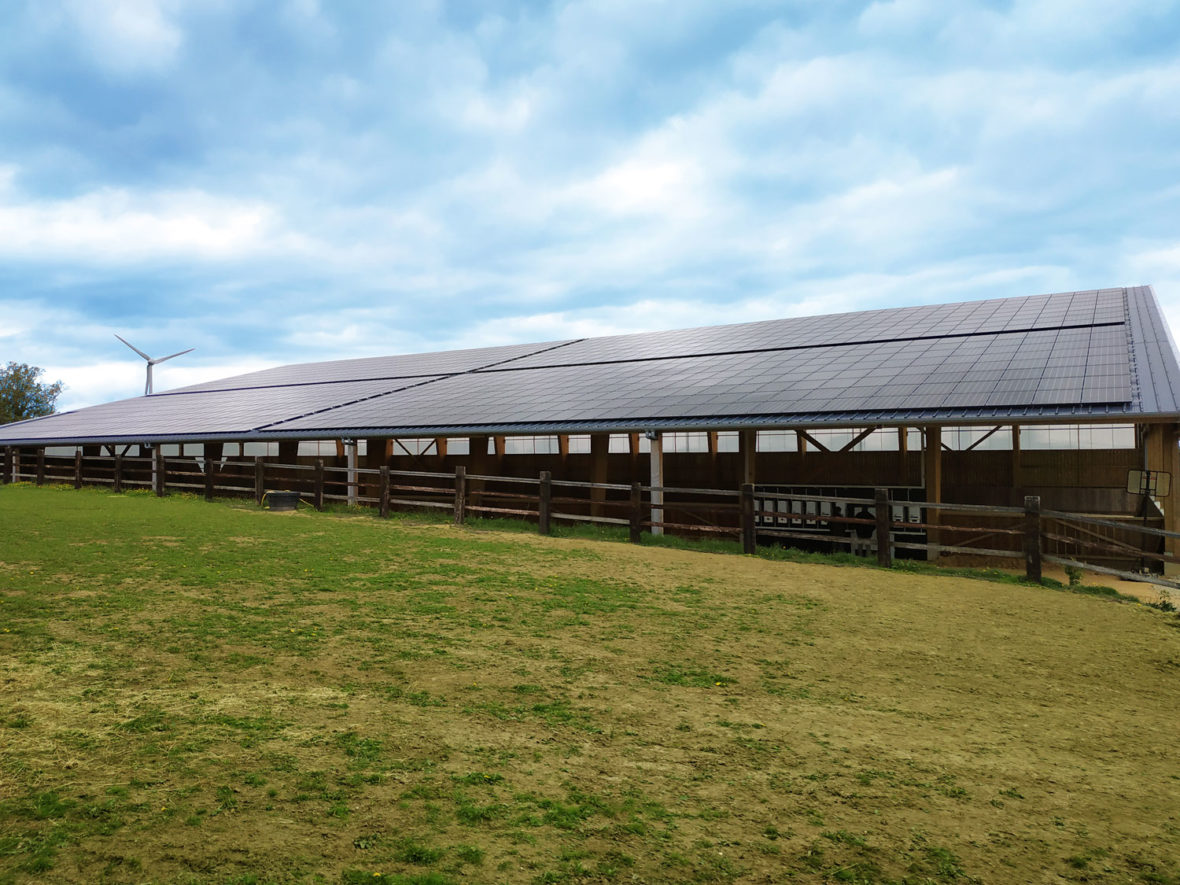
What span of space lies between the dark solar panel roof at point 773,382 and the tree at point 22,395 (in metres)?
47.6

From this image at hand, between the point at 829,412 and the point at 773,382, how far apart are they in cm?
314

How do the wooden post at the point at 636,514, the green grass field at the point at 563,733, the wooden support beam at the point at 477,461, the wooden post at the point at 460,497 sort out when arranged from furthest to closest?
the wooden support beam at the point at 477,461
the wooden post at the point at 460,497
the wooden post at the point at 636,514
the green grass field at the point at 563,733

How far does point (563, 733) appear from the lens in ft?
17.6

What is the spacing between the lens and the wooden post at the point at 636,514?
15.5m

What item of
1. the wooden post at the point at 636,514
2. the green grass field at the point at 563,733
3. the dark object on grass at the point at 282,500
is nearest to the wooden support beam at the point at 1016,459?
the green grass field at the point at 563,733

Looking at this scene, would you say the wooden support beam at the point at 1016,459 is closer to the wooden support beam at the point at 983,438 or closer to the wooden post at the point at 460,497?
the wooden support beam at the point at 983,438

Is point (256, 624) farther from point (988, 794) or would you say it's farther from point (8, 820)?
point (988, 794)

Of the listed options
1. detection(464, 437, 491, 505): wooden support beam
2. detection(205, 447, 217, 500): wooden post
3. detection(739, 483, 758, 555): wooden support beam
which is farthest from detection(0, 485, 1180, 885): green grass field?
detection(205, 447, 217, 500): wooden post

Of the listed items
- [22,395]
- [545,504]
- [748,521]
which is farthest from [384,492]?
[22,395]

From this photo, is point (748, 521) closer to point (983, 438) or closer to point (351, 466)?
point (983, 438)

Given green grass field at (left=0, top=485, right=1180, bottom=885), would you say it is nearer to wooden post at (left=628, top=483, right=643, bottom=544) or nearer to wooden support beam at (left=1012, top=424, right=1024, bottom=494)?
wooden post at (left=628, top=483, right=643, bottom=544)

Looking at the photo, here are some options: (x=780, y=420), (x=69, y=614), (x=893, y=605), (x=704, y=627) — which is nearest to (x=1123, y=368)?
(x=780, y=420)

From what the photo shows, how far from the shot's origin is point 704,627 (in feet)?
28.5

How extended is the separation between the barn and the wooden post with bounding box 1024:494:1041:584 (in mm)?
1760
